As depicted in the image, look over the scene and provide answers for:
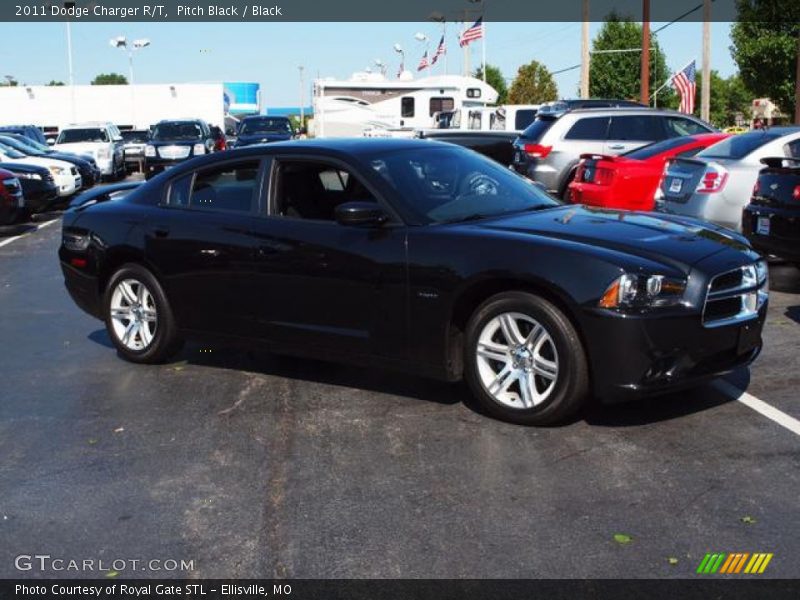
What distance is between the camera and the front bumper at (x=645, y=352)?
5.12 meters

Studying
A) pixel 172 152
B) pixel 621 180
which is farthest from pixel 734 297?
pixel 172 152

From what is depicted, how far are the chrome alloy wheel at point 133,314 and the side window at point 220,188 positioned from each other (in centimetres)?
70

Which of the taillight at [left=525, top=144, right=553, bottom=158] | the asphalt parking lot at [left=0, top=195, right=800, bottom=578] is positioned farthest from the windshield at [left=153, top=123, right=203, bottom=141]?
the asphalt parking lot at [left=0, top=195, right=800, bottom=578]

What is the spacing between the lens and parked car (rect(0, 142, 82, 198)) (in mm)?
21391

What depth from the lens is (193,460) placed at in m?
5.23

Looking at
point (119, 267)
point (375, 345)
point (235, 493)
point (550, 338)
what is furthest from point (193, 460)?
point (119, 267)

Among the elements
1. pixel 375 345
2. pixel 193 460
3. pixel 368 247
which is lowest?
pixel 193 460

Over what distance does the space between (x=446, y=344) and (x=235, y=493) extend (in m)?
A: 1.58

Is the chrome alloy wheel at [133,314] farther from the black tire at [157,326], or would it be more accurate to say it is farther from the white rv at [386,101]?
the white rv at [386,101]

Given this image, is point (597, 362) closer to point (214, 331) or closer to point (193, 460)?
point (193, 460)

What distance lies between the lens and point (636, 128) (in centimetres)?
1639

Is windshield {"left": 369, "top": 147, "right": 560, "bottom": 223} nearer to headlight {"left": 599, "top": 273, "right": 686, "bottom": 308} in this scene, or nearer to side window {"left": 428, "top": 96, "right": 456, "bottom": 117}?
headlight {"left": 599, "top": 273, "right": 686, "bottom": 308}

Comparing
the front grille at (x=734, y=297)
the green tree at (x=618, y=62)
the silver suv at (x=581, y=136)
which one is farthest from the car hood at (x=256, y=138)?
the green tree at (x=618, y=62)

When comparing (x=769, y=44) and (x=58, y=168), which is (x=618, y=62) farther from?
(x=58, y=168)
